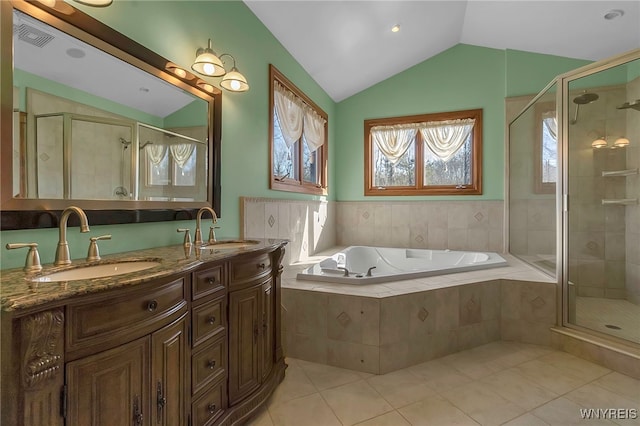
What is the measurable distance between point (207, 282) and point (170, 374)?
341 millimetres

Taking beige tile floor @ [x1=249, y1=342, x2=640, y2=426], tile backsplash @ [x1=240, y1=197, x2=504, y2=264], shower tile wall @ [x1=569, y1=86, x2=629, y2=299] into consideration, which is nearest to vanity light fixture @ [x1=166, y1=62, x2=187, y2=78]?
tile backsplash @ [x1=240, y1=197, x2=504, y2=264]

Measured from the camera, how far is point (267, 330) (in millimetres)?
1674

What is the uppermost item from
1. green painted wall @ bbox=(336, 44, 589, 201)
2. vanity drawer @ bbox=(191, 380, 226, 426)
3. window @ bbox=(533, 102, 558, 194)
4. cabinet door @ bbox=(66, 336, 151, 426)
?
green painted wall @ bbox=(336, 44, 589, 201)

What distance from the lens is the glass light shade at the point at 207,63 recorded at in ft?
5.50

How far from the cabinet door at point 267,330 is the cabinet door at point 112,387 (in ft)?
2.32

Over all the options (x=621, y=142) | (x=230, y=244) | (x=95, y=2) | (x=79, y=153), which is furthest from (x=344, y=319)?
(x=621, y=142)

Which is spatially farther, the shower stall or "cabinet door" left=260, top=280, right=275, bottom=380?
the shower stall

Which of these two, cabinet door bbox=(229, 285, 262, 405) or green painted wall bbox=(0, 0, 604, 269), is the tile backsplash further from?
cabinet door bbox=(229, 285, 262, 405)

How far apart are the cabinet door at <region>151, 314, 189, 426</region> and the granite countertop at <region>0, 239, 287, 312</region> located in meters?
0.20

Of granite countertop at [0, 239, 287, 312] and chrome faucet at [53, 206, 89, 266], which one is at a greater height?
chrome faucet at [53, 206, 89, 266]

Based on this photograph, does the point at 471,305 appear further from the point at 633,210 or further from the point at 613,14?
the point at 613,14

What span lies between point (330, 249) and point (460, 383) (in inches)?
91.6

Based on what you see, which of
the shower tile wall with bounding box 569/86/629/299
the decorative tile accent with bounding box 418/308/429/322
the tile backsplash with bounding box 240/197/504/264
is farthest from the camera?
the tile backsplash with bounding box 240/197/504/264

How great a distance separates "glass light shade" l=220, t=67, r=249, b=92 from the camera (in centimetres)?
189
